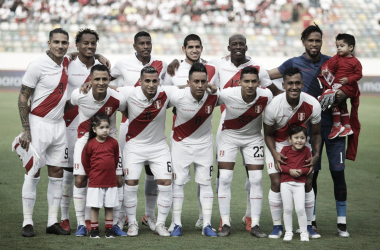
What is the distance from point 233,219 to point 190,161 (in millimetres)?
1298

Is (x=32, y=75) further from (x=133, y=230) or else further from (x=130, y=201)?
(x=133, y=230)

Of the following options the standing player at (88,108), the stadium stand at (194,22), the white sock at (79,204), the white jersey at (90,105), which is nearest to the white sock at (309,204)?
the standing player at (88,108)

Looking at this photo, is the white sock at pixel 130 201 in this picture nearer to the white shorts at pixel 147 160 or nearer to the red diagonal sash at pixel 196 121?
the white shorts at pixel 147 160

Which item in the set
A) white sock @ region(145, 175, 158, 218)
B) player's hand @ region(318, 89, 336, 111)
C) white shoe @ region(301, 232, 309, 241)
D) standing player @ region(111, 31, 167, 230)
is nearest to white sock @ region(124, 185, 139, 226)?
standing player @ region(111, 31, 167, 230)

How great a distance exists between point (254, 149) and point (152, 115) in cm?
119

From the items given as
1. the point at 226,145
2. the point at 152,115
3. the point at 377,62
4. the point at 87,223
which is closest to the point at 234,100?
the point at 226,145

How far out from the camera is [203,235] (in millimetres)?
6039

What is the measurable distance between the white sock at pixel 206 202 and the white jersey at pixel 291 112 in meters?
1.00

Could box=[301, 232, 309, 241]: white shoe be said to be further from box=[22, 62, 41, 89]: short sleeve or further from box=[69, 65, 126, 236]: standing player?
box=[22, 62, 41, 89]: short sleeve

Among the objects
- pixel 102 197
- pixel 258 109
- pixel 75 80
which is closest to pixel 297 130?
pixel 258 109

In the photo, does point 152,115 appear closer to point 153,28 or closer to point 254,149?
point 254,149

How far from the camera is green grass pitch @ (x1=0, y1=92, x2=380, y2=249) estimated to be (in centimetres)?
553

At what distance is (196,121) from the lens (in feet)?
20.2

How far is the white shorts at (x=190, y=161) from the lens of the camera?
614 centimetres
